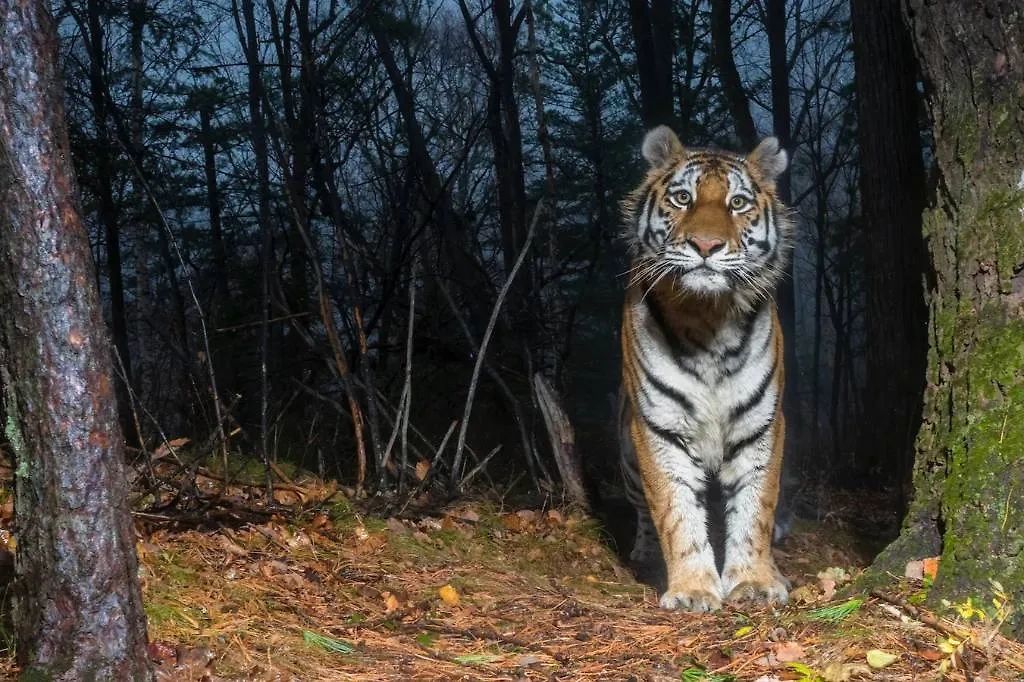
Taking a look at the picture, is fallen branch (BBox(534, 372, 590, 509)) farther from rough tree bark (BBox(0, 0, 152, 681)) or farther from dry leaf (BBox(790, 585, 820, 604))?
rough tree bark (BBox(0, 0, 152, 681))

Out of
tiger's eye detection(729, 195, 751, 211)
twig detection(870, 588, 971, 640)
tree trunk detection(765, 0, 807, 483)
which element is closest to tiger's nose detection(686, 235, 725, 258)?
tiger's eye detection(729, 195, 751, 211)

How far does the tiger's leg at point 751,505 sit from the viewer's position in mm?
4230

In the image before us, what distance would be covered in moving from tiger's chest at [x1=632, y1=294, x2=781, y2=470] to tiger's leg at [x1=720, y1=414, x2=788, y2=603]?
8 cm

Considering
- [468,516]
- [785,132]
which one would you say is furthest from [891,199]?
[785,132]

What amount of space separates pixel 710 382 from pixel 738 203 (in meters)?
0.83

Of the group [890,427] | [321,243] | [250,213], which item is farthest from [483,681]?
[250,213]

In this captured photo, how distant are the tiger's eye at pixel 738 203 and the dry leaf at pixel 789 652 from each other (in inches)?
81.6

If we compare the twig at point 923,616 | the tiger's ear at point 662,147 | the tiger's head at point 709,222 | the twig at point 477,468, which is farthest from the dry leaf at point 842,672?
the tiger's ear at point 662,147

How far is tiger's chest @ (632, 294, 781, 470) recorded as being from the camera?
4.29 metres

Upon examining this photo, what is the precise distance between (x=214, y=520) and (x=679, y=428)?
202 cm

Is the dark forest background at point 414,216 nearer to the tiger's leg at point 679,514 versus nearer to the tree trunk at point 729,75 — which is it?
the tree trunk at point 729,75

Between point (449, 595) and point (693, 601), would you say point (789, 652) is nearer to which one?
point (693, 601)

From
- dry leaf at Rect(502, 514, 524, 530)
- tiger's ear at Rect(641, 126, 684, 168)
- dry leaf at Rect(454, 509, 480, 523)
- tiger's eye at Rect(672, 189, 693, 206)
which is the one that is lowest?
dry leaf at Rect(502, 514, 524, 530)

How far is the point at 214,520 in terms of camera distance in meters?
3.98
